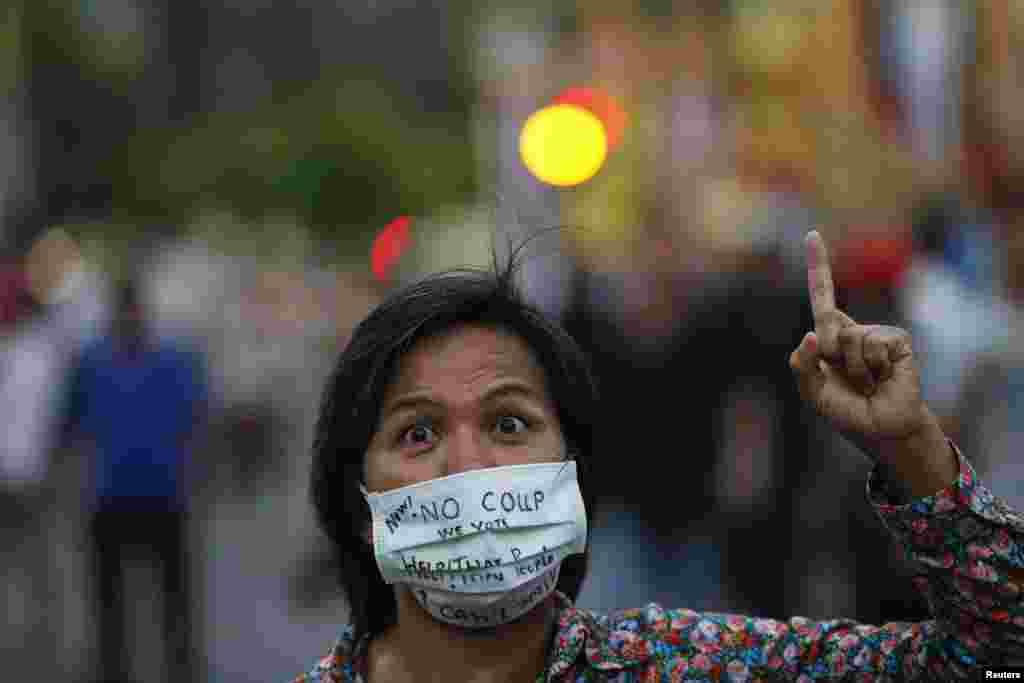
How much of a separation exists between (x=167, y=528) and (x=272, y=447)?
7.92 feet

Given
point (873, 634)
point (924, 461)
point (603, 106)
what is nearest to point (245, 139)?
point (603, 106)

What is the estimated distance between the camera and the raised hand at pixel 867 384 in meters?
2.15

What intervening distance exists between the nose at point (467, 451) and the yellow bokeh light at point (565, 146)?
6.44 metres

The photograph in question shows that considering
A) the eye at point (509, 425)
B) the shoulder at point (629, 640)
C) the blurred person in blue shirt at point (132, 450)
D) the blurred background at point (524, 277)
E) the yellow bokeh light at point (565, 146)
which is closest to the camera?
the shoulder at point (629, 640)

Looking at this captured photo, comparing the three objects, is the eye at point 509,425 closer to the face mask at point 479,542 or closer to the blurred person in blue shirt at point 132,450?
the face mask at point 479,542

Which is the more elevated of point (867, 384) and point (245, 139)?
point (245, 139)

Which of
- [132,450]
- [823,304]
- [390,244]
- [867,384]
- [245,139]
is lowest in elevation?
[132,450]

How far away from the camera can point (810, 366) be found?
2.26 m

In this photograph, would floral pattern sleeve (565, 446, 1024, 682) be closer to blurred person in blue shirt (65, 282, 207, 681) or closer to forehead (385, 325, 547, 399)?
forehead (385, 325, 547, 399)

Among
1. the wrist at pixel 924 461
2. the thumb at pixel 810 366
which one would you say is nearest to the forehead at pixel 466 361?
the thumb at pixel 810 366

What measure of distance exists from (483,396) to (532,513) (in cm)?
21

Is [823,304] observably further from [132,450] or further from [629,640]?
[132,450]

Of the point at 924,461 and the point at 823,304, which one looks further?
the point at 823,304

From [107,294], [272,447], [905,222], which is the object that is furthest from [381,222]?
[905,222]
